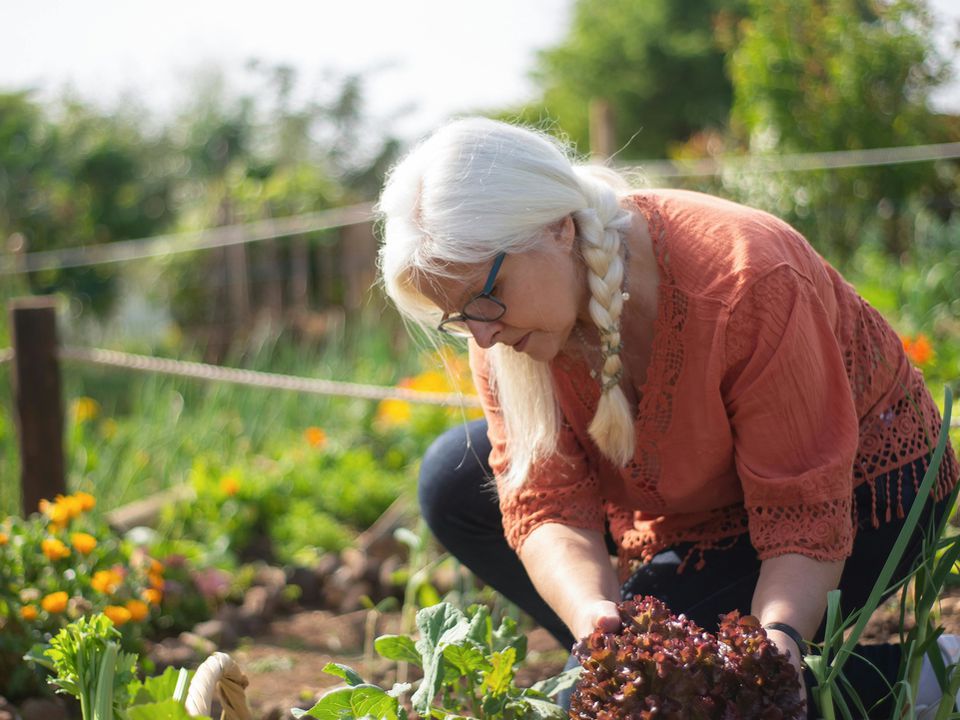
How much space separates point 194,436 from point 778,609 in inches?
126

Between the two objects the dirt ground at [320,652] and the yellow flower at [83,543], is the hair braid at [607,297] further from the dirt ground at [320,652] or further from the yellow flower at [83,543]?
the yellow flower at [83,543]

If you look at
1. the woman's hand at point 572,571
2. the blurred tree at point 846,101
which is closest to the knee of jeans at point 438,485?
the woman's hand at point 572,571

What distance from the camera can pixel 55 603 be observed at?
212cm

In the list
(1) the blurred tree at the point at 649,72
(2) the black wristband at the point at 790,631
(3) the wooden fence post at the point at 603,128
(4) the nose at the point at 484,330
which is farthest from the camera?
(1) the blurred tree at the point at 649,72

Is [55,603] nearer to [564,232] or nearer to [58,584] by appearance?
[58,584]

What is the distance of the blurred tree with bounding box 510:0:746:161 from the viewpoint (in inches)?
681

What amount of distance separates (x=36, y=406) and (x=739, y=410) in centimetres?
232

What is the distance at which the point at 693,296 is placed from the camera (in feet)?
5.22

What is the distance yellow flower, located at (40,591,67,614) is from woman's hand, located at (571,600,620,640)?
1173 millimetres

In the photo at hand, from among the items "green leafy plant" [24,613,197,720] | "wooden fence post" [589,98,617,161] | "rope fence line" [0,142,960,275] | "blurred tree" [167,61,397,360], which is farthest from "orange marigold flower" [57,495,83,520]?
"blurred tree" [167,61,397,360]

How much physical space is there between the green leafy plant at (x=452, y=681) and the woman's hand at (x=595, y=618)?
0.13m

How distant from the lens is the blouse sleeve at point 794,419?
149 centimetres

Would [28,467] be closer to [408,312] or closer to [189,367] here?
[189,367]

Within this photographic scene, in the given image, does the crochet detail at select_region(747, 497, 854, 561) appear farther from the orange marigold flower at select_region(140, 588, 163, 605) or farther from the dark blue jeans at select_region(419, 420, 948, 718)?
the orange marigold flower at select_region(140, 588, 163, 605)
